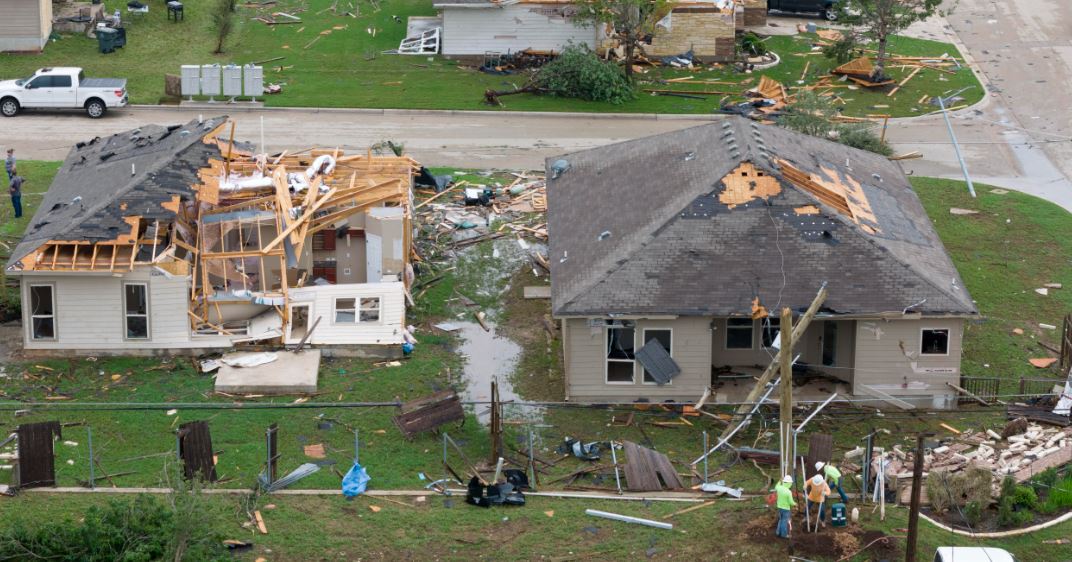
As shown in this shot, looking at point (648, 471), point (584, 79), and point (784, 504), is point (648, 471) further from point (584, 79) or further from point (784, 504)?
point (584, 79)

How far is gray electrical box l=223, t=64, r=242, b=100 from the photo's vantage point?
55.1 meters

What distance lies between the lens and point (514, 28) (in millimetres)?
58625

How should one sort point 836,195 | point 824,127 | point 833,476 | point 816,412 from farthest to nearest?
1. point 824,127
2. point 836,195
3. point 816,412
4. point 833,476

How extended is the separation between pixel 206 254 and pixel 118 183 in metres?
3.49

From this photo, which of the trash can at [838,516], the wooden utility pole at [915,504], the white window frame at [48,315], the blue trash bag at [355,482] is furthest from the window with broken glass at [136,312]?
the wooden utility pole at [915,504]

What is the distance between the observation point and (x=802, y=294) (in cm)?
3291

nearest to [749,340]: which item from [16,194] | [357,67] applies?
[16,194]

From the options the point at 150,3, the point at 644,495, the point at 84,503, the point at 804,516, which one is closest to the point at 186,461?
the point at 84,503

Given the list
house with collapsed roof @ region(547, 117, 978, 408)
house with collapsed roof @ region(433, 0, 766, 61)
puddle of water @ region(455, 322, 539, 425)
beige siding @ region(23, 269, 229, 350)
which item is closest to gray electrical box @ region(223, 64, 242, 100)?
house with collapsed roof @ region(433, 0, 766, 61)

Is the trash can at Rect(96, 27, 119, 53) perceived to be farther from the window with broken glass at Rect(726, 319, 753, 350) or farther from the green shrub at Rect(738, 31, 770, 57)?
the window with broken glass at Rect(726, 319, 753, 350)

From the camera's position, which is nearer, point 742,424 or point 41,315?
point 742,424

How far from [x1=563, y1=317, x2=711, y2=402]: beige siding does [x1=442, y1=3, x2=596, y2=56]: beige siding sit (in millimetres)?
27268

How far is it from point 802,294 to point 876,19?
26770 mm

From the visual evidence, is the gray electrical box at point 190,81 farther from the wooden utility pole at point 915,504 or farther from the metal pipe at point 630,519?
the wooden utility pole at point 915,504
